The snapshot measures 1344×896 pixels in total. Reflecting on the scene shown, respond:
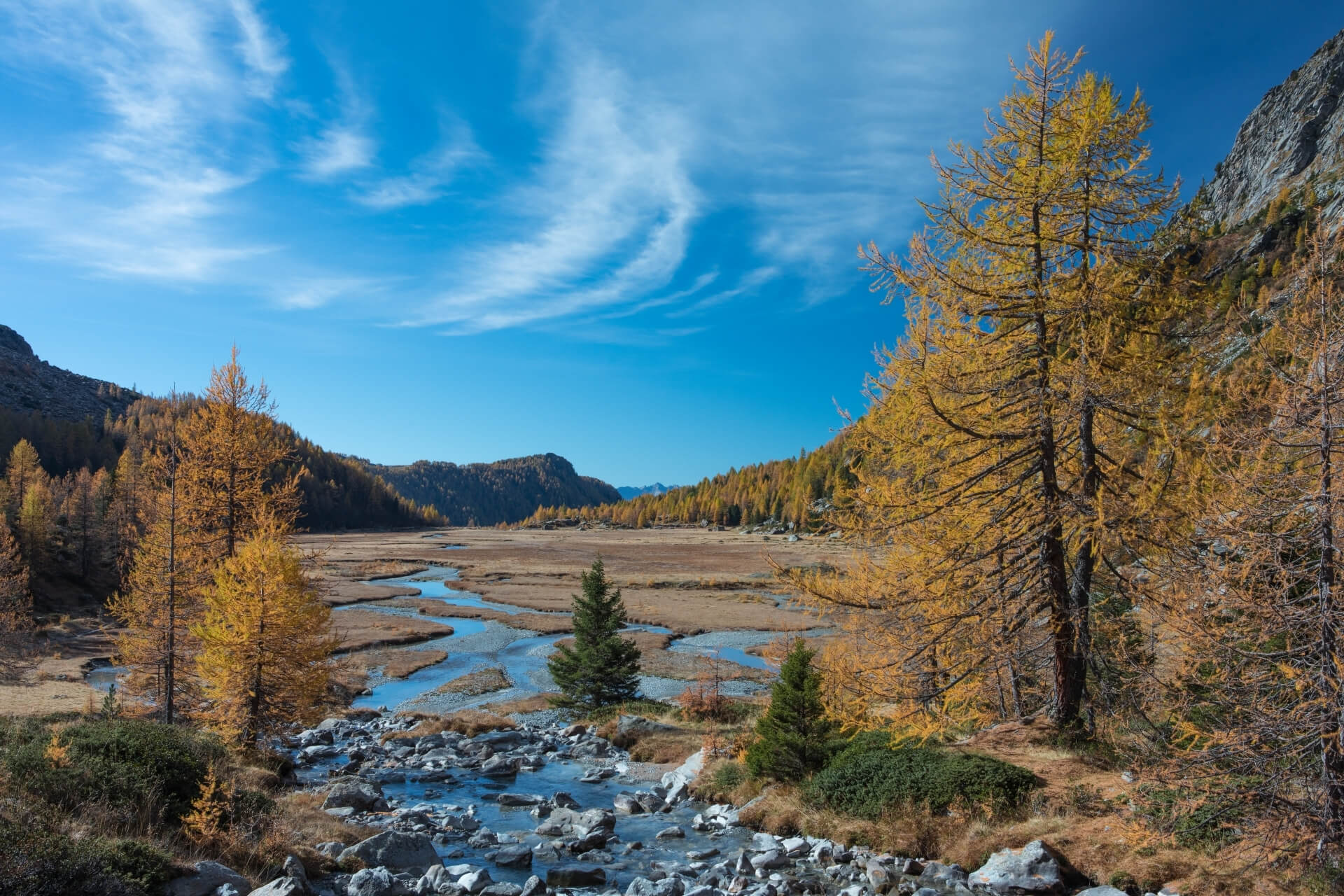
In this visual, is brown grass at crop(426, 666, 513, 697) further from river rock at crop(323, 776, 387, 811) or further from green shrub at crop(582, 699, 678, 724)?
river rock at crop(323, 776, 387, 811)

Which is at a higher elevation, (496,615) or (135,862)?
(135,862)

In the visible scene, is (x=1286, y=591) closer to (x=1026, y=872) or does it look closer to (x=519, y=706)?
(x=1026, y=872)

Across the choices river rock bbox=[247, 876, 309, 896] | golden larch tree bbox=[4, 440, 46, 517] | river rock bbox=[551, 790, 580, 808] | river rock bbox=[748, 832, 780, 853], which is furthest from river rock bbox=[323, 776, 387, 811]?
golden larch tree bbox=[4, 440, 46, 517]

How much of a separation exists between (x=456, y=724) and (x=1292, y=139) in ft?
694

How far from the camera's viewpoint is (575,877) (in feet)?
39.9

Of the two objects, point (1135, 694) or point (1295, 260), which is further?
point (1135, 694)

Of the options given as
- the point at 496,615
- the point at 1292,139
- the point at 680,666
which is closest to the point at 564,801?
the point at 680,666

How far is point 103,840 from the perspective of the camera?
27.8 feet

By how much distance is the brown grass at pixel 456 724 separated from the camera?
25.1 m

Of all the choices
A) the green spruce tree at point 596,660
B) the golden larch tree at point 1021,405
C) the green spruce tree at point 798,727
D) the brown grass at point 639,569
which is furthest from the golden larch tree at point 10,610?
the golden larch tree at point 1021,405

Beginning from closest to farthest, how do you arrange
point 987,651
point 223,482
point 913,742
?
point 987,651, point 913,742, point 223,482

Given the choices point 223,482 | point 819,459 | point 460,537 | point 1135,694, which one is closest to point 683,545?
point 819,459

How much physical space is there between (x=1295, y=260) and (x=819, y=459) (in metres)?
141

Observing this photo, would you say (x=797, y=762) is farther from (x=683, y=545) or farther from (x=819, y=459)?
(x=819, y=459)
